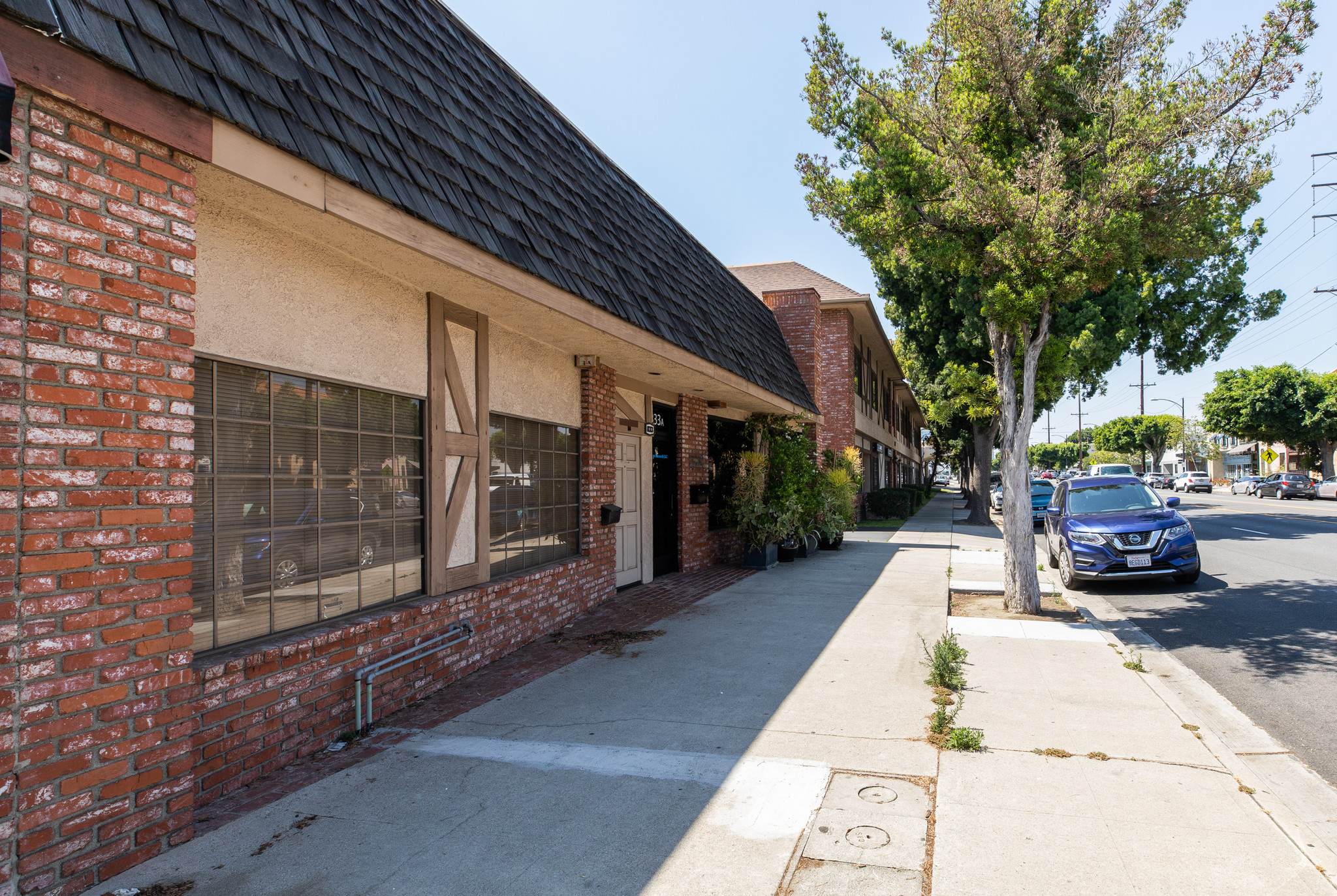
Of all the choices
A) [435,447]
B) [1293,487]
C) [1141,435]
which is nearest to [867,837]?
[435,447]

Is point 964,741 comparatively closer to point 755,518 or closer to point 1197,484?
point 755,518

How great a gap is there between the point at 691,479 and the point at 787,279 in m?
15.0

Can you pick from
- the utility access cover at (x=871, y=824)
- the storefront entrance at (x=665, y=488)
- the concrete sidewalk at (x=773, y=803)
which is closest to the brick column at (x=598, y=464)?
the storefront entrance at (x=665, y=488)

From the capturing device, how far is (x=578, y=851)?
11.1ft

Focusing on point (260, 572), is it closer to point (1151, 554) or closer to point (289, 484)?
point (289, 484)

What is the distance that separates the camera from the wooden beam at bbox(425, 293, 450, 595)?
5.74m

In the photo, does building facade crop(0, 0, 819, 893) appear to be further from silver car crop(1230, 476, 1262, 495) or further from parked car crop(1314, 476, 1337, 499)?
silver car crop(1230, 476, 1262, 495)

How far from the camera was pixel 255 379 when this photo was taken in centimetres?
431

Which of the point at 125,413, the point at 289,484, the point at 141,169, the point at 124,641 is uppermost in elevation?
the point at 141,169

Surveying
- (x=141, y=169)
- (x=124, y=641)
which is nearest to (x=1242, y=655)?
(x=124, y=641)

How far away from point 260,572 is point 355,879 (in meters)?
1.87

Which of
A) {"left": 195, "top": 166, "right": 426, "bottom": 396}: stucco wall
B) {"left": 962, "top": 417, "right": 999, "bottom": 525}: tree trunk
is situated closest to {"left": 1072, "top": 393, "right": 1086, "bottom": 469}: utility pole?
{"left": 962, "top": 417, "right": 999, "bottom": 525}: tree trunk

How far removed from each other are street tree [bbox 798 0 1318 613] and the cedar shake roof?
1467cm

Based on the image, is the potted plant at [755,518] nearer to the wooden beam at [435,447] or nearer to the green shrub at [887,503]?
the wooden beam at [435,447]
